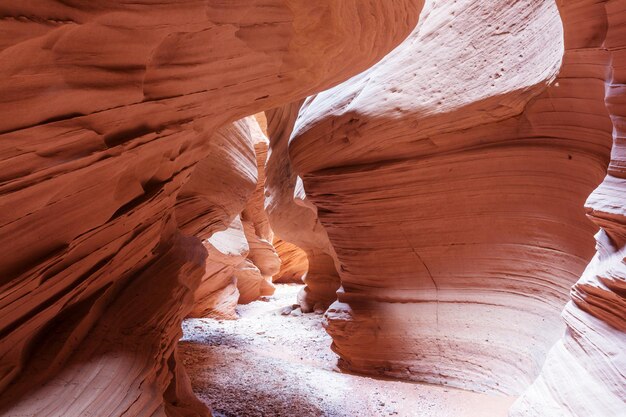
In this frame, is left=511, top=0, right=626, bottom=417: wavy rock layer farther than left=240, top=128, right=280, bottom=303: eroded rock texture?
No

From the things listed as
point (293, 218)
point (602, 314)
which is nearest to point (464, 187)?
point (602, 314)

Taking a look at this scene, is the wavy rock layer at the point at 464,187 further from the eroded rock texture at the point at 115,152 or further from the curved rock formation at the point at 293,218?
the curved rock formation at the point at 293,218

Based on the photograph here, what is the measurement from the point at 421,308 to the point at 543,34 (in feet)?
10.1

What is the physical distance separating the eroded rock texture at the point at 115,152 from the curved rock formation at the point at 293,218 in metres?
5.83

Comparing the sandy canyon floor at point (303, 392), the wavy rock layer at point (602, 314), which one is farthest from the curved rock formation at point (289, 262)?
the wavy rock layer at point (602, 314)

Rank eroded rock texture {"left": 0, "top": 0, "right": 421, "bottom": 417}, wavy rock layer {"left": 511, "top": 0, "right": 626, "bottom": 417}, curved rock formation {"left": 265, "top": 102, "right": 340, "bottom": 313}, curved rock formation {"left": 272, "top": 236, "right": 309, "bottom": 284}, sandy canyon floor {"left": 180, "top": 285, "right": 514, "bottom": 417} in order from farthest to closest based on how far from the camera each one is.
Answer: curved rock formation {"left": 272, "top": 236, "right": 309, "bottom": 284} < curved rock formation {"left": 265, "top": 102, "right": 340, "bottom": 313} < sandy canyon floor {"left": 180, "top": 285, "right": 514, "bottom": 417} < wavy rock layer {"left": 511, "top": 0, "right": 626, "bottom": 417} < eroded rock texture {"left": 0, "top": 0, "right": 421, "bottom": 417}

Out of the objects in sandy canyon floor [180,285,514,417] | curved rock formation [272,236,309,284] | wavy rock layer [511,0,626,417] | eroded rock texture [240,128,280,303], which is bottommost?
curved rock formation [272,236,309,284]

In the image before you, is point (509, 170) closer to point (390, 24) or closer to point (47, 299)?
point (390, 24)

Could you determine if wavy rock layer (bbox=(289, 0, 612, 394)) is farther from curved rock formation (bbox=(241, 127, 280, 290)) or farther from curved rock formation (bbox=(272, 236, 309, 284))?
curved rock formation (bbox=(272, 236, 309, 284))

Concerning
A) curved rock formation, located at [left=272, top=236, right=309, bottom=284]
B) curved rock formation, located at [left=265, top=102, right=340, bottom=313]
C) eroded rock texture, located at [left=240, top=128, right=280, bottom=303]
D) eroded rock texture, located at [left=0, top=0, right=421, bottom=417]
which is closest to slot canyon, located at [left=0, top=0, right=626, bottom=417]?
eroded rock texture, located at [left=0, top=0, right=421, bottom=417]

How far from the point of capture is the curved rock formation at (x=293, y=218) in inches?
352

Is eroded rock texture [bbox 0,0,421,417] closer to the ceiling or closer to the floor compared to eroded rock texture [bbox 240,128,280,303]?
closer to the ceiling

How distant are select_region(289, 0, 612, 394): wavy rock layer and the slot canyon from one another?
0.8 inches

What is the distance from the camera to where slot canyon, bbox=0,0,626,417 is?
169cm
